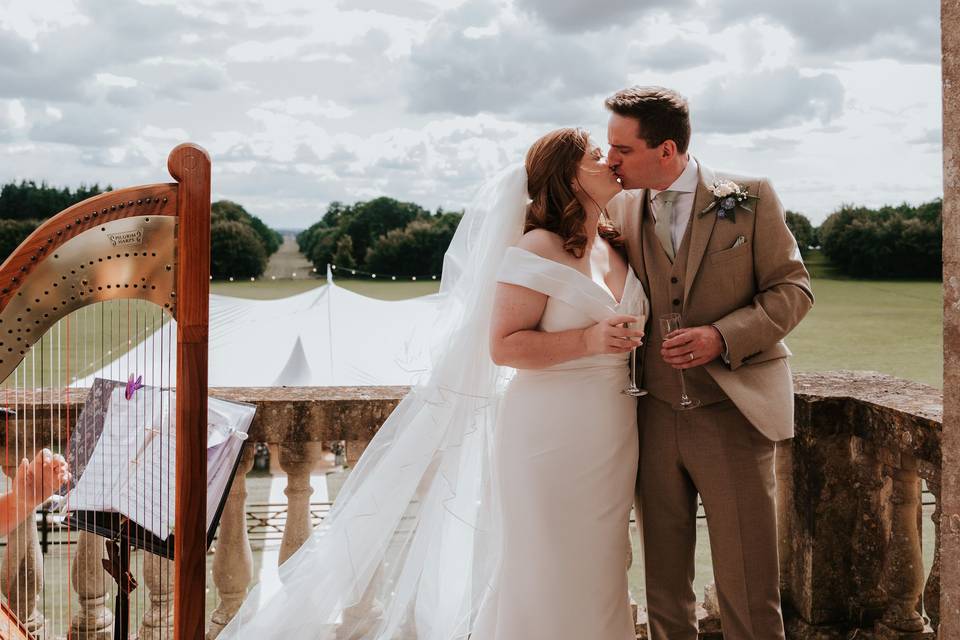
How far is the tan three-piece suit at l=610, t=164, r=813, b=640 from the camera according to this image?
278 cm

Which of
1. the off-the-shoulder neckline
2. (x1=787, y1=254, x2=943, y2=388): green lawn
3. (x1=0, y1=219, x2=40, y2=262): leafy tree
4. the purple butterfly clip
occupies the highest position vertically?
(x1=0, y1=219, x2=40, y2=262): leafy tree

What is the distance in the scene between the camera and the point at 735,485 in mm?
2795

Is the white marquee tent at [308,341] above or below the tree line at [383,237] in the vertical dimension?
below

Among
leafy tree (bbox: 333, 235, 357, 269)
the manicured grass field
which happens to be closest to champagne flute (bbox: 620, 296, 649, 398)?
leafy tree (bbox: 333, 235, 357, 269)

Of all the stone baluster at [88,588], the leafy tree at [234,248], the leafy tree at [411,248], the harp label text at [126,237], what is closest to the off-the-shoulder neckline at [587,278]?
the harp label text at [126,237]

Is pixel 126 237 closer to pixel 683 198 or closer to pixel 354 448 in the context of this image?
pixel 354 448

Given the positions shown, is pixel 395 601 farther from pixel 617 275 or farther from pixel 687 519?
pixel 617 275

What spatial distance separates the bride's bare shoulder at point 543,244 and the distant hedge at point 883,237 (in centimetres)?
4180

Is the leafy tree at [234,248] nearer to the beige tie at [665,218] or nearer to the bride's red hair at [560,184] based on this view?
the bride's red hair at [560,184]

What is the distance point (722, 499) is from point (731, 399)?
32 centimetres

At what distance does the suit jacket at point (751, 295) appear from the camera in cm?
275

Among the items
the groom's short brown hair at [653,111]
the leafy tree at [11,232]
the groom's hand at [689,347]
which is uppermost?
the leafy tree at [11,232]

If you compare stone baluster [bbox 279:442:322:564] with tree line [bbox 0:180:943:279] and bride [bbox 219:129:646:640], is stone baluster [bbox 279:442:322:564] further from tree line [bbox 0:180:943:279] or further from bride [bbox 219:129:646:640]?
tree line [bbox 0:180:943:279]

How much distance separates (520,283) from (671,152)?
0.66 metres
